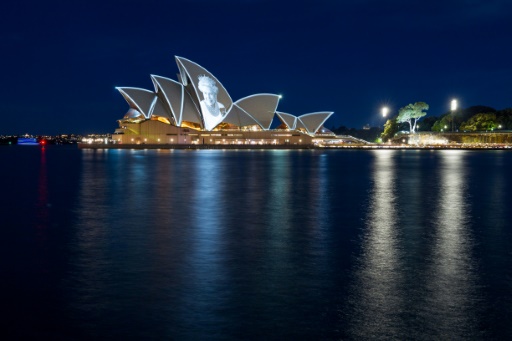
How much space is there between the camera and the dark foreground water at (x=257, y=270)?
6449 mm

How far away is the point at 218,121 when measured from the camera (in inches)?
3873

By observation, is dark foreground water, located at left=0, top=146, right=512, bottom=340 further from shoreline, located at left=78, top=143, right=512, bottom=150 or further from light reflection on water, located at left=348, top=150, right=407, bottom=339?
shoreline, located at left=78, top=143, right=512, bottom=150

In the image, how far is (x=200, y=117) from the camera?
96188 millimetres

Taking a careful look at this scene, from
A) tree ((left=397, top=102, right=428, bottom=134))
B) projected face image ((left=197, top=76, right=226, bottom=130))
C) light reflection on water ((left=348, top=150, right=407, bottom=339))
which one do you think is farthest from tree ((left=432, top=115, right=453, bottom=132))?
light reflection on water ((left=348, top=150, right=407, bottom=339))

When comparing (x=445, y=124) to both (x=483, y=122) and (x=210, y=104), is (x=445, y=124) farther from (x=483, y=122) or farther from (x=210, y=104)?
(x=210, y=104)

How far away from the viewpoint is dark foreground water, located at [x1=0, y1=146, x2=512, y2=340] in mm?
6449

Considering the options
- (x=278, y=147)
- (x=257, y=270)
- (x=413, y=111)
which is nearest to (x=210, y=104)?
(x=278, y=147)

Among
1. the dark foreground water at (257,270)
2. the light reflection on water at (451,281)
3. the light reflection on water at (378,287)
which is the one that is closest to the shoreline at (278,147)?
the dark foreground water at (257,270)

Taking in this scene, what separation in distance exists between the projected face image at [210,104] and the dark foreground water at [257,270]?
70.6 m

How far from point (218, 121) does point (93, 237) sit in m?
86.6

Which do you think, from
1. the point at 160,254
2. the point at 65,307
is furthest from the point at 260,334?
the point at 160,254

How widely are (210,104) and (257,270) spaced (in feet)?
280

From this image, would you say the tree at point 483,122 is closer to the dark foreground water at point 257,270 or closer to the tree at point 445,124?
the tree at point 445,124

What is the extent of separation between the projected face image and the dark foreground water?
7057cm
